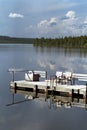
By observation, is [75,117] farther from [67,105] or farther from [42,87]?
A: [42,87]

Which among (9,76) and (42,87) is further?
(9,76)

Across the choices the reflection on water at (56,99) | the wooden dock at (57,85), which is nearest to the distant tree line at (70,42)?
the wooden dock at (57,85)

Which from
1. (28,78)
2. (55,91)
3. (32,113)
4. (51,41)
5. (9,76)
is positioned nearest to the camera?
(32,113)

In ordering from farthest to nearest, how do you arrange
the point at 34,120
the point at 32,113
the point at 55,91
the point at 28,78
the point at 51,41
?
1. the point at 51,41
2. the point at 28,78
3. the point at 55,91
4. the point at 32,113
5. the point at 34,120

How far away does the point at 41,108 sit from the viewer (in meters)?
22.5

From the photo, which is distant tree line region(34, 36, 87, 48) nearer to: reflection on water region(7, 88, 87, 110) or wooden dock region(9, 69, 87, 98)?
wooden dock region(9, 69, 87, 98)

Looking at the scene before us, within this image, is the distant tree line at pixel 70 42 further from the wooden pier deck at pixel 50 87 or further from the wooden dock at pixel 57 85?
the wooden pier deck at pixel 50 87

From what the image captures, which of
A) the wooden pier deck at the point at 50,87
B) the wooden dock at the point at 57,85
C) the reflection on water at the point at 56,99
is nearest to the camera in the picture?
the reflection on water at the point at 56,99

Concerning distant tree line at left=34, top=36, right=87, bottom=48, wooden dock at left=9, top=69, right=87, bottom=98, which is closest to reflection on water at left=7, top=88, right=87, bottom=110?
wooden dock at left=9, top=69, right=87, bottom=98

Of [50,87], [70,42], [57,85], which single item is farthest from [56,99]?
[70,42]

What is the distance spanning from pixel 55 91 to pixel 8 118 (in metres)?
5.98

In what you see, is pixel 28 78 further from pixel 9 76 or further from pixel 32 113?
pixel 9 76

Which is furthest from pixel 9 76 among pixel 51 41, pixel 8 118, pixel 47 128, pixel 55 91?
pixel 51 41

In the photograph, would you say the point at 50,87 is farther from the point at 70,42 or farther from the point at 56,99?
the point at 70,42
